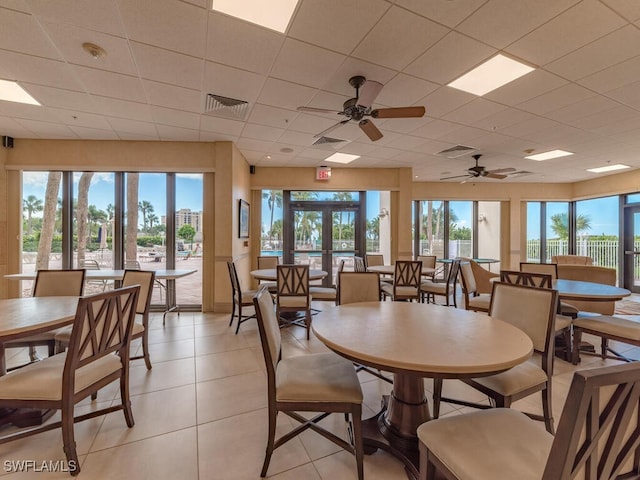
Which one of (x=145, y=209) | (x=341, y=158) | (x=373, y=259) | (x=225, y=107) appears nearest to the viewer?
(x=225, y=107)

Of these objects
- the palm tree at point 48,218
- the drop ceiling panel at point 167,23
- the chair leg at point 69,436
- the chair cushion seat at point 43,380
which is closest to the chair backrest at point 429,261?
the drop ceiling panel at point 167,23

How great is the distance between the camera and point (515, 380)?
65.8 inches

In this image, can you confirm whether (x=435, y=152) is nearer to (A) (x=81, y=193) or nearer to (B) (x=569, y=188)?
(B) (x=569, y=188)

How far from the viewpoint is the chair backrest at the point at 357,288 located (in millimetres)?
2721

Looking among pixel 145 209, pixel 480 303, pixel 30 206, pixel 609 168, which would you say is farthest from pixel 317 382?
pixel 609 168

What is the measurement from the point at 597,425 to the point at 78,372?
243 centimetres

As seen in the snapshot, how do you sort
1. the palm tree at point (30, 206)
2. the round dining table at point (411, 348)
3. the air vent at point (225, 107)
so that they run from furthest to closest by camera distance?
the palm tree at point (30, 206), the air vent at point (225, 107), the round dining table at point (411, 348)

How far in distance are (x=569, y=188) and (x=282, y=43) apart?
372 inches

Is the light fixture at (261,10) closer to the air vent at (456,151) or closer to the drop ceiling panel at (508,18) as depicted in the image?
the drop ceiling panel at (508,18)

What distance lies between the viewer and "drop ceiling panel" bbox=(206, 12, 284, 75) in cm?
216

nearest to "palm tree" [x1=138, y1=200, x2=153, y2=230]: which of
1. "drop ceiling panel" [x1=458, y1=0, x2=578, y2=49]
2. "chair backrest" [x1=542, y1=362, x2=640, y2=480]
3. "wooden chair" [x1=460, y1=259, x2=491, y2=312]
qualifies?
"drop ceiling panel" [x1=458, y1=0, x2=578, y2=49]

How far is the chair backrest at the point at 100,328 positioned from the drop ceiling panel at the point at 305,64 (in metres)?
2.28

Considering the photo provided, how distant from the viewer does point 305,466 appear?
1632mm

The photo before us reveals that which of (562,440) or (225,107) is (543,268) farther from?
(225,107)
